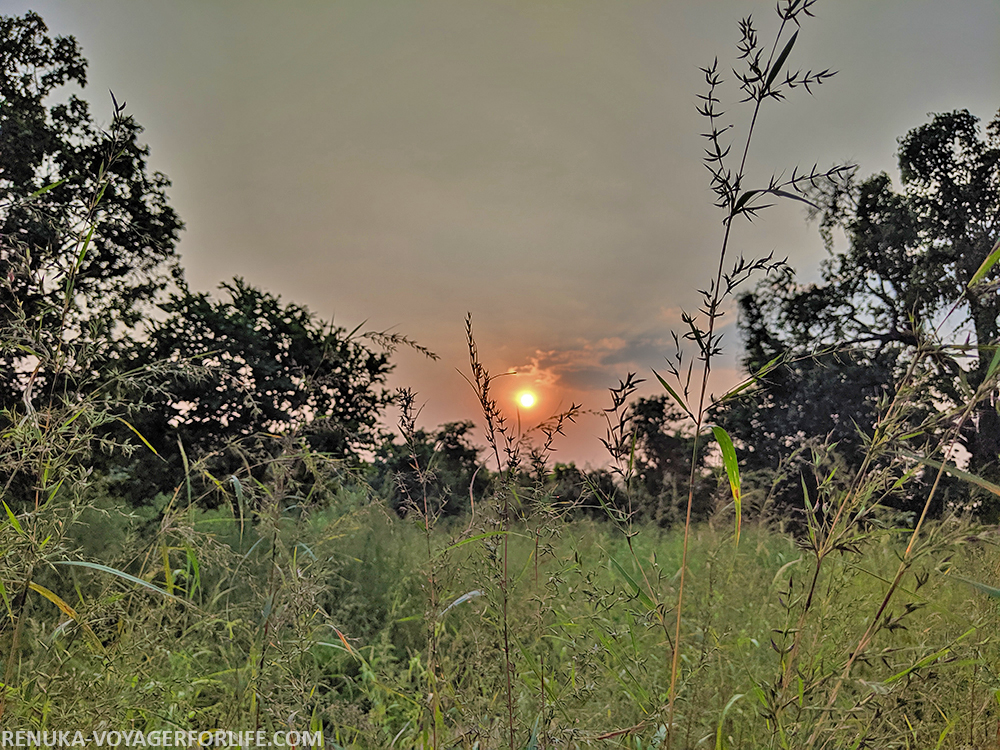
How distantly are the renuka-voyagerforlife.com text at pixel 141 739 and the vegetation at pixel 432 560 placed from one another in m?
0.05

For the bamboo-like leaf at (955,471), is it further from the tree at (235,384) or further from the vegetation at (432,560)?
the tree at (235,384)

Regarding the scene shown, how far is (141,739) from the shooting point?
1.65 meters

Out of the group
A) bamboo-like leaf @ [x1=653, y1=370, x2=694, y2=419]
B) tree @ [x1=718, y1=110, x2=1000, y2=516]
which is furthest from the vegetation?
tree @ [x1=718, y1=110, x2=1000, y2=516]

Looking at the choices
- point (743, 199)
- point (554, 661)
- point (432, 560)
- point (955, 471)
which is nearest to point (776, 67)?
point (743, 199)

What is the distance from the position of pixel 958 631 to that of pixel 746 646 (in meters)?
0.86

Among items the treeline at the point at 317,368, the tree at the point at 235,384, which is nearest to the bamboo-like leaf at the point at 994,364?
the treeline at the point at 317,368

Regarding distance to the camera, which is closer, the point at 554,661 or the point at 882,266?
the point at 554,661

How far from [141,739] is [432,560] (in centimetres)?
116

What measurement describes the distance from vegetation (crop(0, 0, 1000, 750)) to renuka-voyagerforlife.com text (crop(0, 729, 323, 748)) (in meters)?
0.05

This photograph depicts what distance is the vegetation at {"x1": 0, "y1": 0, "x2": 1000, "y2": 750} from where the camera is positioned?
107cm

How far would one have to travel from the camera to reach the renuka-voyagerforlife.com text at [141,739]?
1.26 m

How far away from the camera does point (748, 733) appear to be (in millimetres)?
2100

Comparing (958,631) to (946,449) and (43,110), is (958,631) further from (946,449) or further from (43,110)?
(43,110)

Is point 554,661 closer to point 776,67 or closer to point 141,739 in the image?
point 141,739
